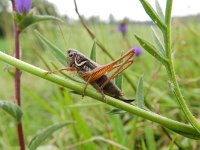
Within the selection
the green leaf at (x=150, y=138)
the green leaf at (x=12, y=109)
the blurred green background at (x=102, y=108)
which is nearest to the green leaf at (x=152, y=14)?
the blurred green background at (x=102, y=108)

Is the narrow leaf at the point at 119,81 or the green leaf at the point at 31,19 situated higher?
the green leaf at the point at 31,19

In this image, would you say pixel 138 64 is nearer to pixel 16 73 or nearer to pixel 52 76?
pixel 16 73

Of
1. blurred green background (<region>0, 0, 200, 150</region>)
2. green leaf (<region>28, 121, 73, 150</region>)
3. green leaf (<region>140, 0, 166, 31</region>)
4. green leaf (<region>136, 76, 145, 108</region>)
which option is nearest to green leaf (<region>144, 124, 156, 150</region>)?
blurred green background (<region>0, 0, 200, 150</region>)

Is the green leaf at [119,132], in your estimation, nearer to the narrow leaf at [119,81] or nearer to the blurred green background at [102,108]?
the blurred green background at [102,108]

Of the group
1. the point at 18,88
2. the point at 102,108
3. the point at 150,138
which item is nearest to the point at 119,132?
the point at 150,138

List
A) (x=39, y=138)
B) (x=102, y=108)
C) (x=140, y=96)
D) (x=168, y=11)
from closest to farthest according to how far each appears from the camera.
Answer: (x=168, y=11), (x=140, y=96), (x=39, y=138), (x=102, y=108)

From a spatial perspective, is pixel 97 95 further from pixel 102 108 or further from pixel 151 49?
pixel 102 108

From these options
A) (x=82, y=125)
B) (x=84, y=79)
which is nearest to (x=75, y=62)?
(x=84, y=79)

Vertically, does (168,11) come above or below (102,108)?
above

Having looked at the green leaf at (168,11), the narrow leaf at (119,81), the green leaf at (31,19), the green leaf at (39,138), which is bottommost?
the green leaf at (39,138)
